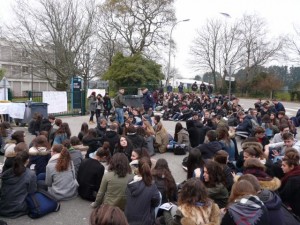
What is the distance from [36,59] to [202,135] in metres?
26.1

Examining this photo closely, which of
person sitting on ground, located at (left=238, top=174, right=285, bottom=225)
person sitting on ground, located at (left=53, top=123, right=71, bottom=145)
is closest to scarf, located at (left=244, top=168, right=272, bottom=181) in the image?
person sitting on ground, located at (left=238, top=174, right=285, bottom=225)

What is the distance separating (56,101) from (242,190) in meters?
17.1

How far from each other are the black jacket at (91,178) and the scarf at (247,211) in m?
3.45

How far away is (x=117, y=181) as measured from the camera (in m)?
5.50

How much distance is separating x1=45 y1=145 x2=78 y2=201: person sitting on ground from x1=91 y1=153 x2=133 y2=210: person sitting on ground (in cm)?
113

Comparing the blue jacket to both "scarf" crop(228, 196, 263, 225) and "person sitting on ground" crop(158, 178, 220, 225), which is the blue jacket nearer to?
"person sitting on ground" crop(158, 178, 220, 225)

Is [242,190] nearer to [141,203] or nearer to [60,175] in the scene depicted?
[141,203]

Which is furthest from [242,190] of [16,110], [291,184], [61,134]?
[16,110]

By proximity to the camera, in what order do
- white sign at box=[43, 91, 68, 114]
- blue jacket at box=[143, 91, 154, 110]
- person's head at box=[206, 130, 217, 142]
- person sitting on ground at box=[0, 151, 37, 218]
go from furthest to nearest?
white sign at box=[43, 91, 68, 114] → blue jacket at box=[143, 91, 154, 110] → person's head at box=[206, 130, 217, 142] → person sitting on ground at box=[0, 151, 37, 218]

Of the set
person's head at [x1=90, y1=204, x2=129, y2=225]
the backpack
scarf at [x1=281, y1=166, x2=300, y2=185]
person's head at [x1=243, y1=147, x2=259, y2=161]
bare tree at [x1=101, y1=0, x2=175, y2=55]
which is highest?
bare tree at [x1=101, y1=0, x2=175, y2=55]

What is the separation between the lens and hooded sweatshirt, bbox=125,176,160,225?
453cm

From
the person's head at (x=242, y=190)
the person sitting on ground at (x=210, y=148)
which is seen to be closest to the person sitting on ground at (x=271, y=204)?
the person's head at (x=242, y=190)

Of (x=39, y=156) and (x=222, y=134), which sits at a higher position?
(x=222, y=134)

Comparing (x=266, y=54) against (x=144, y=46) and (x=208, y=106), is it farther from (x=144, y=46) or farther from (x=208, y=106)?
(x=208, y=106)
